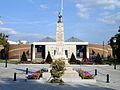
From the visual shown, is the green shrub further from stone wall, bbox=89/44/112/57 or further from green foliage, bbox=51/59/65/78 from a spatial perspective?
stone wall, bbox=89/44/112/57

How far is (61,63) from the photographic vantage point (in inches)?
1059

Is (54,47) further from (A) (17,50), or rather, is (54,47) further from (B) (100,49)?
(B) (100,49)

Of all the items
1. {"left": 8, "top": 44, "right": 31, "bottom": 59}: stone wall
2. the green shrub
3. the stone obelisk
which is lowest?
the green shrub

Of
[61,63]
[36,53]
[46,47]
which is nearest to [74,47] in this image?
[46,47]

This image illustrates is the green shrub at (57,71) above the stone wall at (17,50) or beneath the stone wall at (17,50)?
beneath

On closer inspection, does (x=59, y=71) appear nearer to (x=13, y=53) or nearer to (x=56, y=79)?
(x=56, y=79)

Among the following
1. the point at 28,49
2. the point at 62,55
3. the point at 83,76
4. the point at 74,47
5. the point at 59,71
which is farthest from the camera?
the point at 28,49

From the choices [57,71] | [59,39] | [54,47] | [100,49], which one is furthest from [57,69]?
[100,49]

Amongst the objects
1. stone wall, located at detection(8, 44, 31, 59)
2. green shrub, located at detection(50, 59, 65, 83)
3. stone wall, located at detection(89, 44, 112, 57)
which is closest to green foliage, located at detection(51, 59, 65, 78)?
green shrub, located at detection(50, 59, 65, 83)

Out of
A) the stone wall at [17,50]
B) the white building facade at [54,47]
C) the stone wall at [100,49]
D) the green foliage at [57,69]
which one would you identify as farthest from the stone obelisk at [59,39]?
the stone wall at [17,50]

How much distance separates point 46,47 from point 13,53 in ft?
66.1

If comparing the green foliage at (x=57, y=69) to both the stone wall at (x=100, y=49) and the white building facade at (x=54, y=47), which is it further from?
the stone wall at (x=100, y=49)

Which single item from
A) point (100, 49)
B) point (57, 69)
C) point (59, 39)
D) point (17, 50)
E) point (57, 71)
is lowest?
point (57, 71)

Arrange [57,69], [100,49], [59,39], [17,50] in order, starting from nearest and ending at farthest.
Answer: [57,69] < [59,39] < [17,50] < [100,49]
